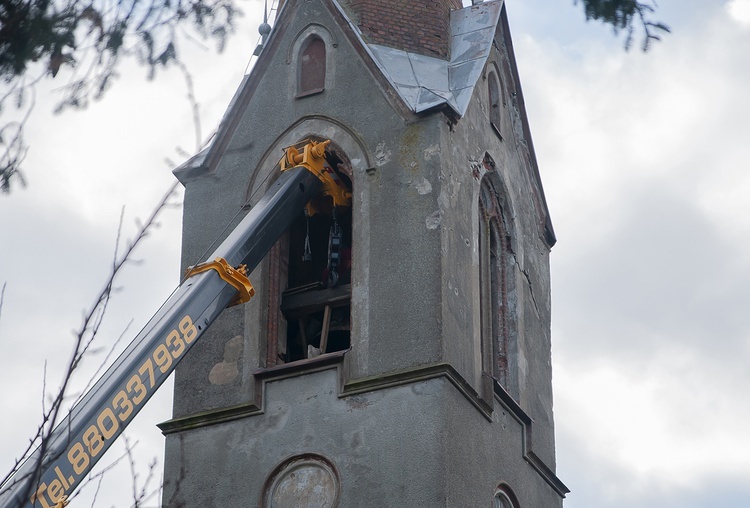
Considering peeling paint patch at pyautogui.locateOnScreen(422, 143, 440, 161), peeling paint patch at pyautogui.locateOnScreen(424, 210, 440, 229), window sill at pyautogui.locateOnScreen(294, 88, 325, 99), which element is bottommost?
peeling paint patch at pyautogui.locateOnScreen(424, 210, 440, 229)

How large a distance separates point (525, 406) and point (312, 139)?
3.99 meters

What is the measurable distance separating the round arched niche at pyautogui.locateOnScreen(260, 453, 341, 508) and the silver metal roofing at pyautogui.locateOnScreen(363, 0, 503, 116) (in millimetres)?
4229

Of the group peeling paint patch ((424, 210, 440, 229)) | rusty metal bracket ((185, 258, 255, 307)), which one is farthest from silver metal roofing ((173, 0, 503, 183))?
rusty metal bracket ((185, 258, 255, 307))

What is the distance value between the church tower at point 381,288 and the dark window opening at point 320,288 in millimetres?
28

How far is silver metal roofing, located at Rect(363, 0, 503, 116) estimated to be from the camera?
1770 centimetres

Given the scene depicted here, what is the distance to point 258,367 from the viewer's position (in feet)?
54.5

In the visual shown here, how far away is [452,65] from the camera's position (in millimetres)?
18828

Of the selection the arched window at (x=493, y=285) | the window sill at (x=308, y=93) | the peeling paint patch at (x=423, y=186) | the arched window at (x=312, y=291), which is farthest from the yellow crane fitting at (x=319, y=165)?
the arched window at (x=493, y=285)

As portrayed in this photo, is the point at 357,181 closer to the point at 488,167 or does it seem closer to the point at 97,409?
the point at 488,167

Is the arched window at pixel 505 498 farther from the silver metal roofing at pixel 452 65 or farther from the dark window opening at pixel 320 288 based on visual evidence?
the silver metal roofing at pixel 452 65

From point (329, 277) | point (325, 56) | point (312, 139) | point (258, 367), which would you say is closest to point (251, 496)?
point (258, 367)

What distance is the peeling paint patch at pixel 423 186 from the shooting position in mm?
16703

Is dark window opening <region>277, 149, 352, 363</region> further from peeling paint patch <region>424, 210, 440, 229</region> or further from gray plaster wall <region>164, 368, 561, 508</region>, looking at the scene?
peeling paint patch <region>424, 210, 440, 229</region>

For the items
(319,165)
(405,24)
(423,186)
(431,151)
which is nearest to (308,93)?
(319,165)
